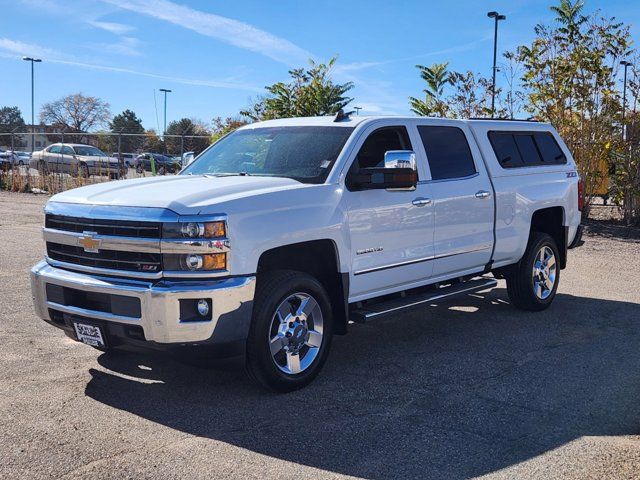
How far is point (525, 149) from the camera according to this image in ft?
26.4

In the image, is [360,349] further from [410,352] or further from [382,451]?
[382,451]

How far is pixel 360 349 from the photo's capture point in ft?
21.0

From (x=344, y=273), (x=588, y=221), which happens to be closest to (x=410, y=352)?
(x=344, y=273)

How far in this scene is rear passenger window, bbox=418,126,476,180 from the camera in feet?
21.5

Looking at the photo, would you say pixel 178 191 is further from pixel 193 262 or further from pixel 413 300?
pixel 413 300

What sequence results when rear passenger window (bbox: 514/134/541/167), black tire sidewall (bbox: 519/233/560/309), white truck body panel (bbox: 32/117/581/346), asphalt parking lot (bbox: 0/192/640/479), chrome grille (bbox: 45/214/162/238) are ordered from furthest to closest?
rear passenger window (bbox: 514/134/541/167) → black tire sidewall (bbox: 519/233/560/309) → white truck body panel (bbox: 32/117/581/346) → chrome grille (bbox: 45/214/162/238) → asphalt parking lot (bbox: 0/192/640/479)

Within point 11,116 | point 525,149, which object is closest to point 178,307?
point 525,149

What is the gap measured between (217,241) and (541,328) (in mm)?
4100

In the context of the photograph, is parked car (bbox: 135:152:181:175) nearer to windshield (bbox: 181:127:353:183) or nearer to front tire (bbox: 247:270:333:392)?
windshield (bbox: 181:127:353:183)

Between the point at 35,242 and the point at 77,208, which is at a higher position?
the point at 77,208

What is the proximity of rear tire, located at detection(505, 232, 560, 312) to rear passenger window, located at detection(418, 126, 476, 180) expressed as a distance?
1478mm

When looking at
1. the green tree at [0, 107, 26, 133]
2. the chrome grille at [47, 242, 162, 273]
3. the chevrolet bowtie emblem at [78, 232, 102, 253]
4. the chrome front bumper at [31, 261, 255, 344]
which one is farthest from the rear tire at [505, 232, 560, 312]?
the green tree at [0, 107, 26, 133]

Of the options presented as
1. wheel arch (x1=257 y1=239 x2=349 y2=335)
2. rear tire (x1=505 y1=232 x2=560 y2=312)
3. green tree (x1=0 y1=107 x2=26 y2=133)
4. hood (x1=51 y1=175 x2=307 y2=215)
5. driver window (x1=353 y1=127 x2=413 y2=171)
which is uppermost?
green tree (x1=0 y1=107 x2=26 y2=133)

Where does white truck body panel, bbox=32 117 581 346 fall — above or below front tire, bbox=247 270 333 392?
above
